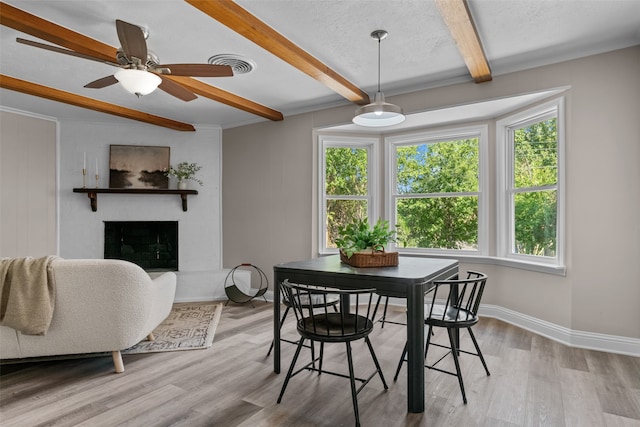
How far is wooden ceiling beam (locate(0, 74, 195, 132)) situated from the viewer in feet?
12.3

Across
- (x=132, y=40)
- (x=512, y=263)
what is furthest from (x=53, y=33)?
(x=512, y=263)

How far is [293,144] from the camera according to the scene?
502cm

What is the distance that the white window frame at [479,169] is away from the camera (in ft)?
14.1

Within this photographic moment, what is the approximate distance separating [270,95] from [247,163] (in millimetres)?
1323

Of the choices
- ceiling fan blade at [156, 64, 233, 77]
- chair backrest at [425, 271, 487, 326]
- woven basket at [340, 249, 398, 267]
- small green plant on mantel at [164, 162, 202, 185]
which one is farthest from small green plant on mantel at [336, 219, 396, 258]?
small green plant on mantel at [164, 162, 202, 185]

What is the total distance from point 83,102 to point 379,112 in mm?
3536

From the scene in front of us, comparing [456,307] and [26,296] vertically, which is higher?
[26,296]

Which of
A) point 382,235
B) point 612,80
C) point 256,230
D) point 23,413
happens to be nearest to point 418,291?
point 382,235

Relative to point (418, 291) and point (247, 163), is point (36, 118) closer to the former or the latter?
point (247, 163)

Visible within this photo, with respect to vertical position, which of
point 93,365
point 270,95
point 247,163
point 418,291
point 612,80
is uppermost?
point 270,95

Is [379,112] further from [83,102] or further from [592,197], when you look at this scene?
[83,102]

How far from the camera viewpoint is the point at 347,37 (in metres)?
2.98

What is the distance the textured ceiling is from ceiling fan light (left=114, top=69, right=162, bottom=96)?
47cm

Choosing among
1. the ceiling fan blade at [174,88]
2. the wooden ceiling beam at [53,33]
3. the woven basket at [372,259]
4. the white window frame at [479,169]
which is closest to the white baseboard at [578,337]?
the white window frame at [479,169]
